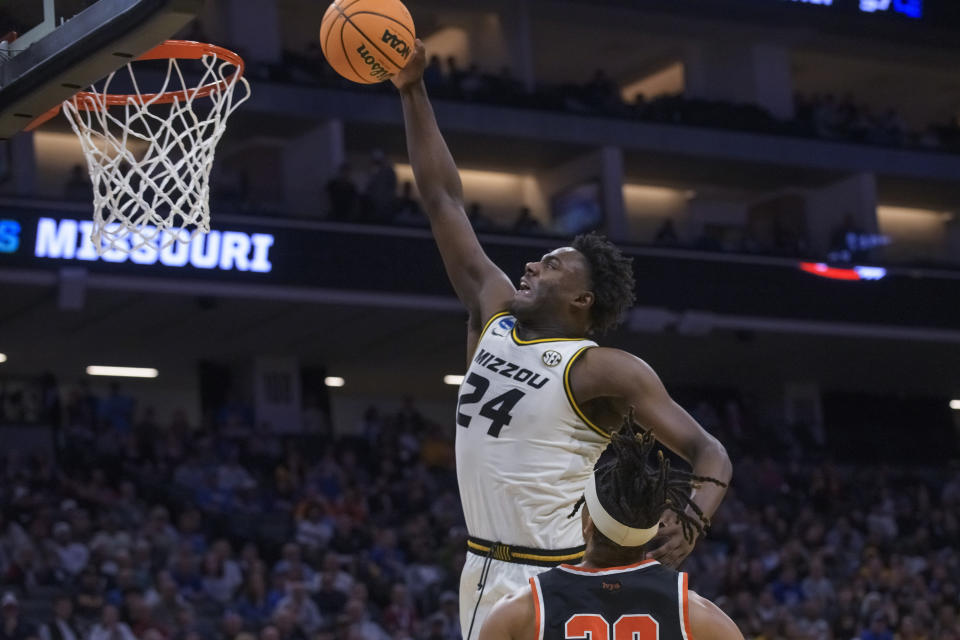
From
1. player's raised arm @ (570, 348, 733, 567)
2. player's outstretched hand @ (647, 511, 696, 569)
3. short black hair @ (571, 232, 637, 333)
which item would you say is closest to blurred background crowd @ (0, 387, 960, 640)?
short black hair @ (571, 232, 637, 333)

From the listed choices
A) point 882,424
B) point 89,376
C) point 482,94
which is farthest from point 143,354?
point 882,424

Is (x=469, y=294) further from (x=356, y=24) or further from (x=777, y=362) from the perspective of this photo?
(x=777, y=362)

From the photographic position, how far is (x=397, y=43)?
5895mm

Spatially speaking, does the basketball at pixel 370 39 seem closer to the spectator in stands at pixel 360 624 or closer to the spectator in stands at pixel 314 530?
the spectator in stands at pixel 360 624

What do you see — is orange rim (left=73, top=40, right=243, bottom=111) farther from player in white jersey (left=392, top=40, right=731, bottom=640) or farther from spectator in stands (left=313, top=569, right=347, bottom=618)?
spectator in stands (left=313, top=569, right=347, bottom=618)

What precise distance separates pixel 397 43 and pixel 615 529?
2607mm

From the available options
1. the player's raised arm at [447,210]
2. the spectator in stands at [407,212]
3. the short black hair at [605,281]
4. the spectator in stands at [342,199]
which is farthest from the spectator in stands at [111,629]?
the spectator in stands at [407,212]

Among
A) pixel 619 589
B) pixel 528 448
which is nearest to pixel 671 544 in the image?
pixel 619 589

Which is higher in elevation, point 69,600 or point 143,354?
point 143,354

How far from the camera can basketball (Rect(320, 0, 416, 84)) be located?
5.87 m

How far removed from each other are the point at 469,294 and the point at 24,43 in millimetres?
1995

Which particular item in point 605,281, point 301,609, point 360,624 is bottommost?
point 360,624

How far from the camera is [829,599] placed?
17.2 meters

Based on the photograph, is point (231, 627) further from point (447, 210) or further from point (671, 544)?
point (671, 544)
